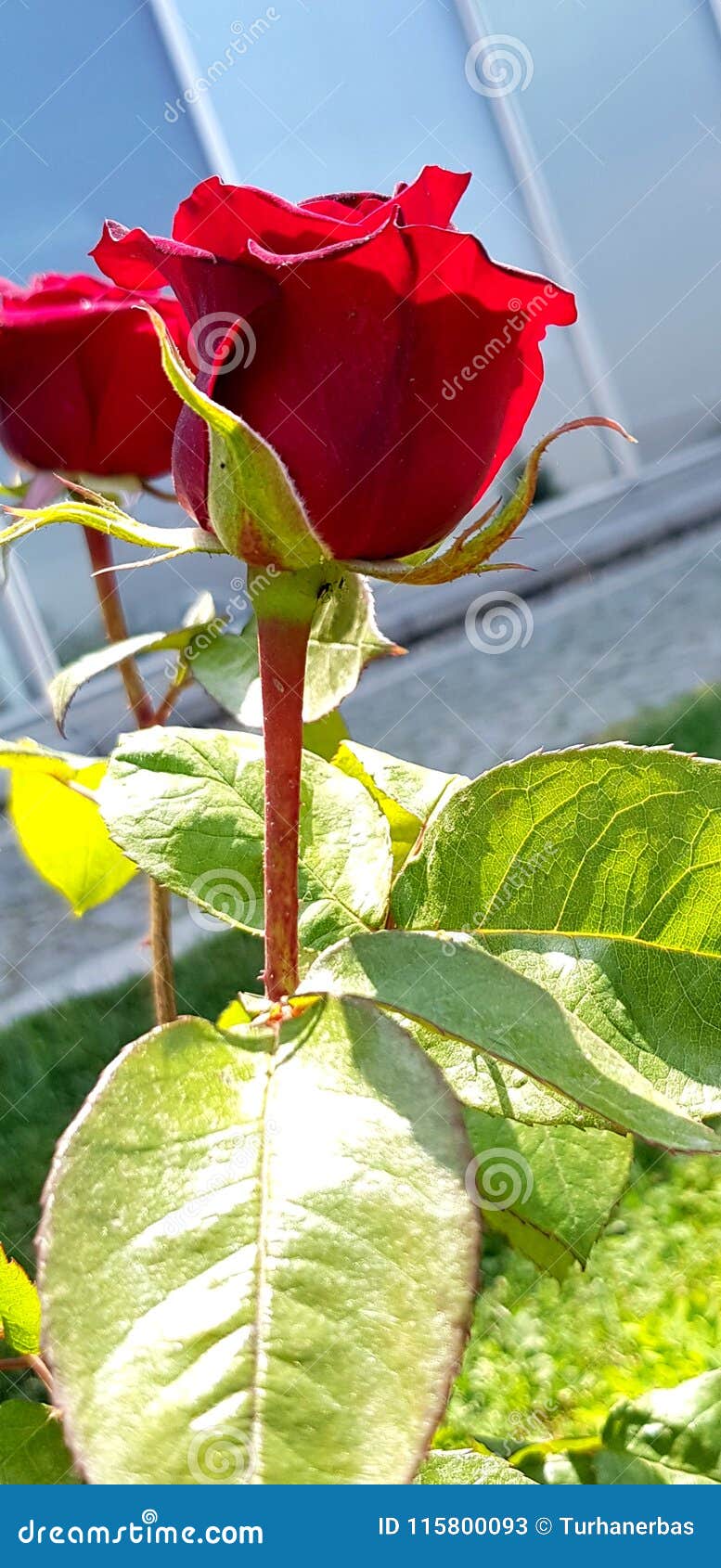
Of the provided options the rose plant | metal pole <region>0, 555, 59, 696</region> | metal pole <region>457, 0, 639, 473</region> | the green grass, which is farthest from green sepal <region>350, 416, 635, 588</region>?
metal pole <region>457, 0, 639, 473</region>

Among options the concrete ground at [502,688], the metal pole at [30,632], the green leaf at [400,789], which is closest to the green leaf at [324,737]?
the green leaf at [400,789]

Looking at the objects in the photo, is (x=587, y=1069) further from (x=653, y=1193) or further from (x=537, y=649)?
(x=537, y=649)

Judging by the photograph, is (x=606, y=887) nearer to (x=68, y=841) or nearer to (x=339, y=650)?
(x=339, y=650)

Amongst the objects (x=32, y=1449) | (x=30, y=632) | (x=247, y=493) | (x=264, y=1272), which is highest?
(x=247, y=493)

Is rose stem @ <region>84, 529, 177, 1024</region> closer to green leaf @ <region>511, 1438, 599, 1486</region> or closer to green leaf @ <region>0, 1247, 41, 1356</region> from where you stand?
green leaf @ <region>0, 1247, 41, 1356</region>

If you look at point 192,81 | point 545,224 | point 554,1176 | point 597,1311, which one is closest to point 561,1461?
point 554,1176
